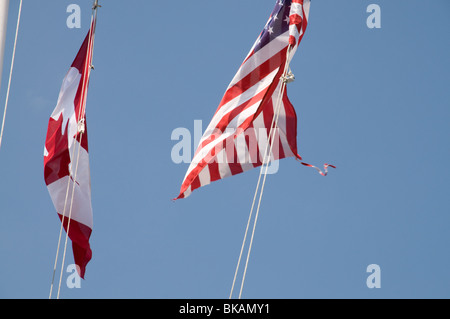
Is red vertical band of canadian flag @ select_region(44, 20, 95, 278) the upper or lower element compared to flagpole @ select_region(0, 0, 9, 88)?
lower

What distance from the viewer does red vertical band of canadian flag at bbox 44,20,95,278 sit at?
52.6 feet

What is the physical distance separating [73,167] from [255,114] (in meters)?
4.20

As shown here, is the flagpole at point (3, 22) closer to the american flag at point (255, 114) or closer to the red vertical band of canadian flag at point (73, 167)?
the red vertical band of canadian flag at point (73, 167)

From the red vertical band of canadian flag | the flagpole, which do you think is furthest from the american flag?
the flagpole

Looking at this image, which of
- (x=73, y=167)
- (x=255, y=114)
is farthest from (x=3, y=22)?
(x=255, y=114)

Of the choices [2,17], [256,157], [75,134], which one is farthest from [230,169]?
[2,17]

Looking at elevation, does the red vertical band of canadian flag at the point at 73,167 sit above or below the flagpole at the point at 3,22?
below

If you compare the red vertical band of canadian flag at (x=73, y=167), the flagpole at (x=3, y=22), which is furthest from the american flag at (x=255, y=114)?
the flagpole at (x=3, y=22)

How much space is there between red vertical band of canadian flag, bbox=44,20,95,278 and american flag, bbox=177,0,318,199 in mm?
2382

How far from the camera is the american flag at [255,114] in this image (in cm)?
1582

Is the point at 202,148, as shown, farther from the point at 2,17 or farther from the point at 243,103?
the point at 2,17

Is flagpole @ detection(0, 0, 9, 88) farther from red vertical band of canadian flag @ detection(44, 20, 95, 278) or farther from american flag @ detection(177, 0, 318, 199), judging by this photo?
american flag @ detection(177, 0, 318, 199)

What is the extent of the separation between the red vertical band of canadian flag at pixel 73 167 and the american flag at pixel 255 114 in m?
2.38

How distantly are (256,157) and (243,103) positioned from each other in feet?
4.25
